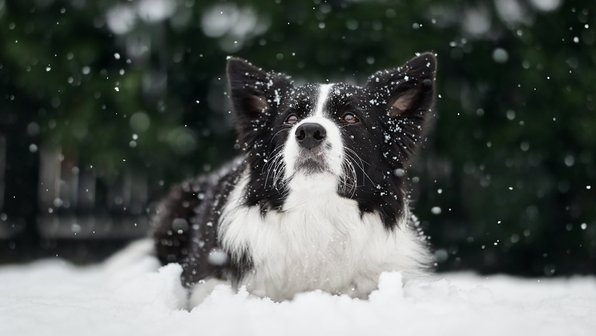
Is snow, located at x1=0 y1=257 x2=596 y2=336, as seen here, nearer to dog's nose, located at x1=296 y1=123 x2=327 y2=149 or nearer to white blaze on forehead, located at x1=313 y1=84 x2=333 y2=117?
dog's nose, located at x1=296 y1=123 x2=327 y2=149

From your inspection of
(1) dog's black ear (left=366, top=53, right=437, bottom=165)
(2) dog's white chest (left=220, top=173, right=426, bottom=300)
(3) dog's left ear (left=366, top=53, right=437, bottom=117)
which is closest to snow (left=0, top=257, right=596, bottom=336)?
(2) dog's white chest (left=220, top=173, right=426, bottom=300)

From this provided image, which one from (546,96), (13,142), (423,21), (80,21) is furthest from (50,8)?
(546,96)

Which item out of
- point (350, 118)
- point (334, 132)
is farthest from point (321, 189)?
point (350, 118)

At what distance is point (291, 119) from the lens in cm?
443

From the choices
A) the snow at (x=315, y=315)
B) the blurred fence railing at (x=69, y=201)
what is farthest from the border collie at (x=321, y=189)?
the blurred fence railing at (x=69, y=201)

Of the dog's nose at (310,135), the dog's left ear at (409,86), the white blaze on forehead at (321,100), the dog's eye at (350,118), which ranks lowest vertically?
the dog's nose at (310,135)

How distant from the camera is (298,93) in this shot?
453 cm

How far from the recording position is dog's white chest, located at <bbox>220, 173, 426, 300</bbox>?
4434 mm

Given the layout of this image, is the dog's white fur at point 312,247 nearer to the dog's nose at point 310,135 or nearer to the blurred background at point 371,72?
the dog's nose at point 310,135

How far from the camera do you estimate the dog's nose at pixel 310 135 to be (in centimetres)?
401

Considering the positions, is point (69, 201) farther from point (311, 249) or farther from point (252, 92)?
point (311, 249)

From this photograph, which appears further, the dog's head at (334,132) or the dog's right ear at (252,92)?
the dog's right ear at (252,92)

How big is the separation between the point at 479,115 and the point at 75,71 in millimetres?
5208

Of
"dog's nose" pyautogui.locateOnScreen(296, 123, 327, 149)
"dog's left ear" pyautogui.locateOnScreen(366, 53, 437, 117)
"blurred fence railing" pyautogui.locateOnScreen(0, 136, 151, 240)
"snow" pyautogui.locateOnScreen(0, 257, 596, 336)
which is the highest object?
"dog's left ear" pyautogui.locateOnScreen(366, 53, 437, 117)
